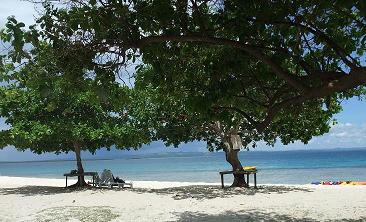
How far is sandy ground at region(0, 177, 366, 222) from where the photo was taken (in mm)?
12164

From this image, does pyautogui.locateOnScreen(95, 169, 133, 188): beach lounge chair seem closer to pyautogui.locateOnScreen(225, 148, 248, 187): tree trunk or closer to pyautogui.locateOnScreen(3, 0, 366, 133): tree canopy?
pyautogui.locateOnScreen(225, 148, 248, 187): tree trunk

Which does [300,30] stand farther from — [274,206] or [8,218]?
[8,218]

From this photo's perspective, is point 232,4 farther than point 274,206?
No

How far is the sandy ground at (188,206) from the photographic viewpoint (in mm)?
12164

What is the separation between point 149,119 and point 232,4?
46.4 ft

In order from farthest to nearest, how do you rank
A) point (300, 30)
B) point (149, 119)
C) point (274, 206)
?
point (149, 119) → point (274, 206) → point (300, 30)

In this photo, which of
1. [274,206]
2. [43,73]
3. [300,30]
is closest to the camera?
[43,73]

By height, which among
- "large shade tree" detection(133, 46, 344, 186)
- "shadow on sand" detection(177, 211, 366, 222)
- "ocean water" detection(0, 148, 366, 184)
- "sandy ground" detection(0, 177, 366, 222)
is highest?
"large shade tree" detection(133, 46, 344, 186)

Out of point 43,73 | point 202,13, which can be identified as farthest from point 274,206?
point 43,73

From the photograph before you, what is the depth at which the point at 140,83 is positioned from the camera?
880 cm

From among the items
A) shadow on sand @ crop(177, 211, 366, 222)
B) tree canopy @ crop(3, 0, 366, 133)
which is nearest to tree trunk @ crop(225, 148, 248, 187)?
shadow on sand @ crop(177, 211, 366, 222)

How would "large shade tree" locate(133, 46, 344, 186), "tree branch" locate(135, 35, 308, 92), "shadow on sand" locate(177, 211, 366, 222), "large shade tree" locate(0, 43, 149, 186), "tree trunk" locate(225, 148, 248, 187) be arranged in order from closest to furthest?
"tree branch" locate(135, 35, 308, 92) < "large shade tree" locate(133, 46, 344, 186) < "shadow on sand" locate(177, 211, 366, 222) < "large shade tree" locate(0, 43, 149, 186) < "tree trunk" locate(225, 148, 248, 187)

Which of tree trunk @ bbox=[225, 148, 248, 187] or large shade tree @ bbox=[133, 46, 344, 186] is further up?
large shade tree @ bbox=[133, 46, 344, 186]

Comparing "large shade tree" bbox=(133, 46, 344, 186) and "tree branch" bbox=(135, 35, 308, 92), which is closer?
"tree branch" bbox=(135, 35, 308, 92)
